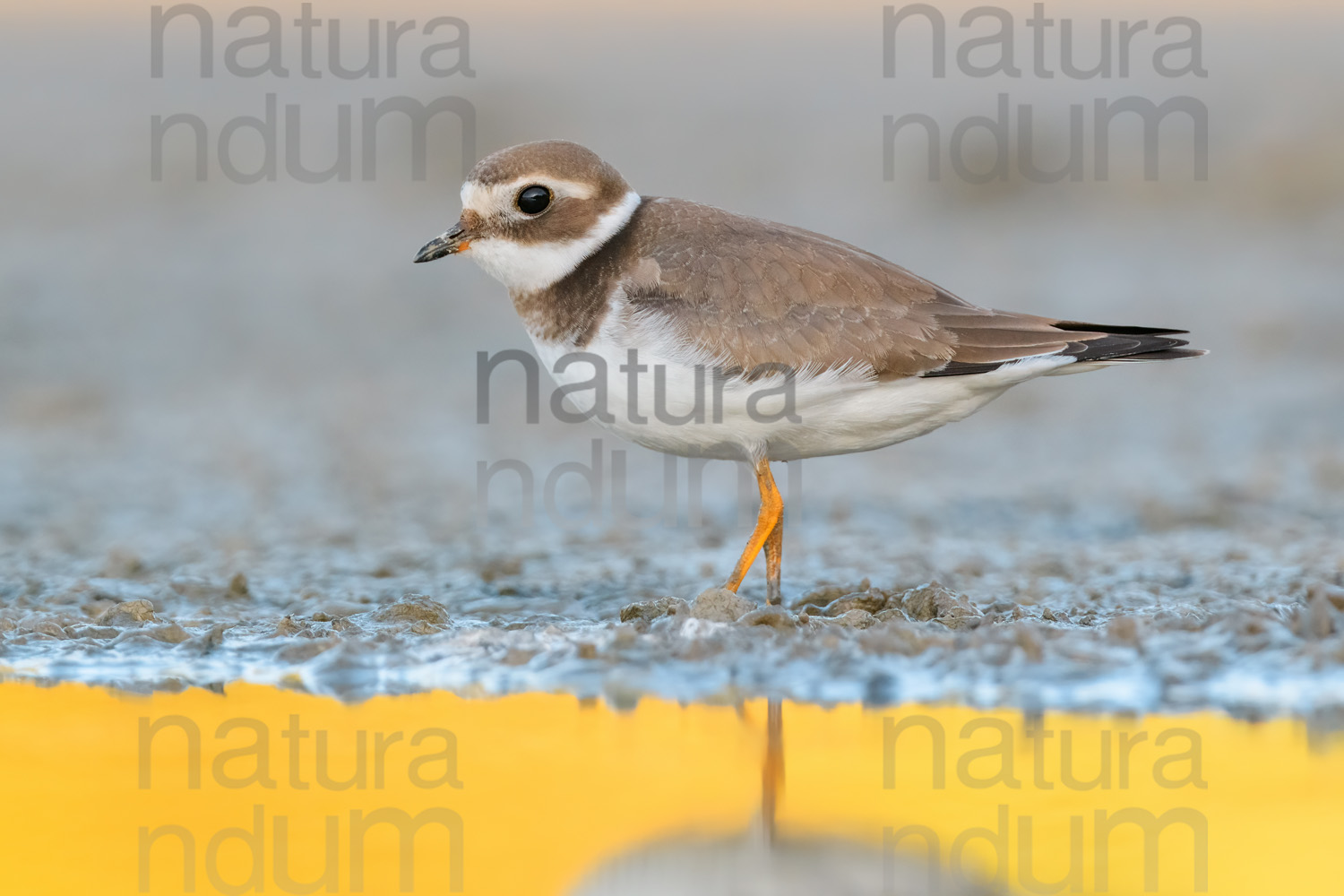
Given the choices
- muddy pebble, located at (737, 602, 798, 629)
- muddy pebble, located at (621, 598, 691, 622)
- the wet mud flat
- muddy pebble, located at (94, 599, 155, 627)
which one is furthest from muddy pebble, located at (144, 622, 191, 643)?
muddy pebble, located at (737, 602, 798, 629)

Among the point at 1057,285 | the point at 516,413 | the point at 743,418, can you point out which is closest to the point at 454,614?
the point at 743,418

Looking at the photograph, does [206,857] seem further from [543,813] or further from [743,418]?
[743,418]

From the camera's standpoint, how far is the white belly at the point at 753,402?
602 cm

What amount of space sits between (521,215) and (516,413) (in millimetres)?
5524

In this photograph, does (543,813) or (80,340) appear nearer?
(543,813)

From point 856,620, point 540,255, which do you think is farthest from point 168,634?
point 856,620

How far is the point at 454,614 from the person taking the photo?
675 cm

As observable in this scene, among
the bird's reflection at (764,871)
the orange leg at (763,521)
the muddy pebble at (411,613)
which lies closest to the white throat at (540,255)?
the orange leg at (763,521)

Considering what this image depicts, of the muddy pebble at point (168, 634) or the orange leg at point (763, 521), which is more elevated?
the orange leg at point (763, 521)

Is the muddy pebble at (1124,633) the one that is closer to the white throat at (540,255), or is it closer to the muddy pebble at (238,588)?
Answer: the white throat at (540,255)

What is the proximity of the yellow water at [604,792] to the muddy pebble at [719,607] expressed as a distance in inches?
38.9

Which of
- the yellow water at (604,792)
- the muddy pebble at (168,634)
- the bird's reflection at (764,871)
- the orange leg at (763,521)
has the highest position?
the orange leg at (763,521)

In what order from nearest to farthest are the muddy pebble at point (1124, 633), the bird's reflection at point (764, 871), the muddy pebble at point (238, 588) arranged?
the bird's reflection at point (764, 871), the muddy pebble at point (1124, 633), the muddy pebble at point (238, 588)

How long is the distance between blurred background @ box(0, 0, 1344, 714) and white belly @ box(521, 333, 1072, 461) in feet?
3.35
